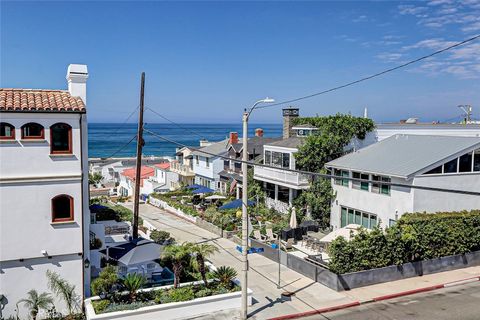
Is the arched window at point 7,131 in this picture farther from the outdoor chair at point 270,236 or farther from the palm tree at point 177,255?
the outdoor chair at point 270,236

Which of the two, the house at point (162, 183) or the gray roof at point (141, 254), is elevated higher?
the gray roof at point (141, 254)

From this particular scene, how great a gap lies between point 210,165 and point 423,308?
106 feet

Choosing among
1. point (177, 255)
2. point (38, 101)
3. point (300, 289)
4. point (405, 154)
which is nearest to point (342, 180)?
point (405, 154)

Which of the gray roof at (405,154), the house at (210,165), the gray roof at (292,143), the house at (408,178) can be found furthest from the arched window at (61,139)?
the house at (210,165)

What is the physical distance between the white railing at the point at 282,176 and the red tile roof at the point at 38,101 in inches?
729

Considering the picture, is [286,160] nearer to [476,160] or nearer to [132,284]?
[476,160]

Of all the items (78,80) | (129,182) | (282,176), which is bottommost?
(129,182)

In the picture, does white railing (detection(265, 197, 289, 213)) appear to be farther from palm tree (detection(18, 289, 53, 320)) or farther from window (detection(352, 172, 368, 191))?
palm tree (detection(18, 289, 53, 320))

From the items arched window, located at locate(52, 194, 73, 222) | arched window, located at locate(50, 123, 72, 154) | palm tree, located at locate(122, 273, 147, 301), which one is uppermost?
arched window, located at locate(50, 123, 72, 154)

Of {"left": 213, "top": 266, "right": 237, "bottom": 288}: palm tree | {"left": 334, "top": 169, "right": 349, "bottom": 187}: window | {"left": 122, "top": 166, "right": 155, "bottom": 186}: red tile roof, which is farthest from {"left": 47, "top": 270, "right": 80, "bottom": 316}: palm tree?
{"left": 122, "top": 166, "right": 155, "bottom": 186}: red tile roof

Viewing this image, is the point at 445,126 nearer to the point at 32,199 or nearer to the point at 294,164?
the point at 294,164

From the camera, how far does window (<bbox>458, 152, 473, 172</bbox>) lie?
1060 inches

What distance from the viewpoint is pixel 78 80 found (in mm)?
19344

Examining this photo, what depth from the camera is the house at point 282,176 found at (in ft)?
110
